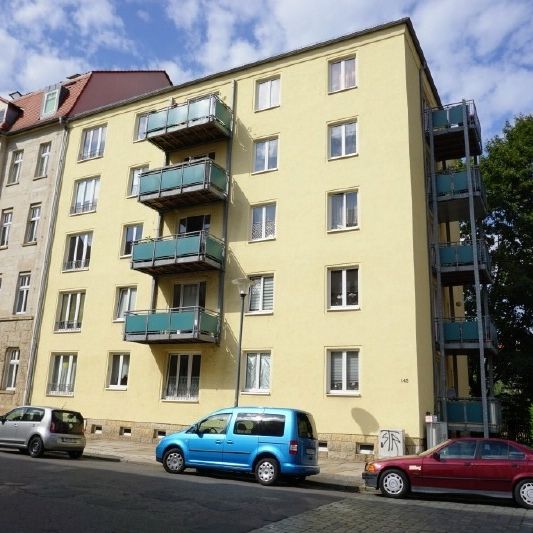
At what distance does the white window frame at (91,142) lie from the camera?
85.6 feet

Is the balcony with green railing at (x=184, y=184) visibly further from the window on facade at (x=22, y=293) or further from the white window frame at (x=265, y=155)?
the window on facade at (x=22, y=293)

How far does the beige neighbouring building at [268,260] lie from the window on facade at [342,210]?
0.27 ft

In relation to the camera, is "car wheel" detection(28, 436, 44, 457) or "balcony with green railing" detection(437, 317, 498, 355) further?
"balcony with green railing" detection(437, 317, 498, 355)

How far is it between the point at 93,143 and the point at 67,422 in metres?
15.1

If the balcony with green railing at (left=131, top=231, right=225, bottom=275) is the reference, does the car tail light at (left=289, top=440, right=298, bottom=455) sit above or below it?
below

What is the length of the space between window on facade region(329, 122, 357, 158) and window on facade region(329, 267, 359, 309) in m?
4.53

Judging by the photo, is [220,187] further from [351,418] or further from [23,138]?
[23,138]

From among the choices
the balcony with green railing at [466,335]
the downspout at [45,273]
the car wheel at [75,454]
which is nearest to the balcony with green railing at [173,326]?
the car wheel at [75,454]

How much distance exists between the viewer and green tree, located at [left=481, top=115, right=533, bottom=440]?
25156 millimetres

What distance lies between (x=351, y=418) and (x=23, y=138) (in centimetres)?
2254

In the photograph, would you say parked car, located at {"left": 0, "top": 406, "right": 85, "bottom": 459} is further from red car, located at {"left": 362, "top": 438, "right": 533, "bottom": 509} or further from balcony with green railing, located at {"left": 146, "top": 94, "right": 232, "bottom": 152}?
balcony with green railing, located at {"left": 146, "top": 94, "right": 232, "bottom": 152}

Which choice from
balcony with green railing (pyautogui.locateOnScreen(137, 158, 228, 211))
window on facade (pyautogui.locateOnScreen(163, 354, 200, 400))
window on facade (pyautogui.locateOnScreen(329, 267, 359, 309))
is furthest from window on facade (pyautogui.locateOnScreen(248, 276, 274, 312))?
balcony with green railing (pyautogui.locateOnScreen(137, 158, 228, 211))

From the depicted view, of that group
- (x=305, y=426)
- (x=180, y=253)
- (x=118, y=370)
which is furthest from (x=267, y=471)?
(x=118, y=370)

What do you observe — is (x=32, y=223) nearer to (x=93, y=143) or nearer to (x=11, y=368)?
(x=93, y=143)
